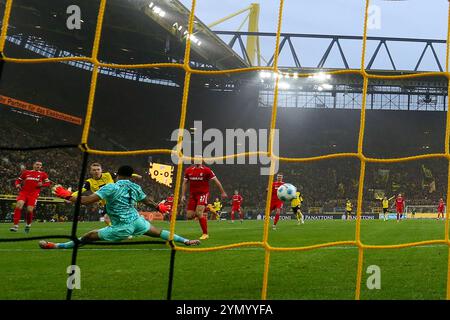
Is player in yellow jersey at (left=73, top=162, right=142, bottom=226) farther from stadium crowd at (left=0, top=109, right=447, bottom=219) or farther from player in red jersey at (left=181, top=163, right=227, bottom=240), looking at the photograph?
stadium crowd at (left=0, top=109, right=447, bottom=219)

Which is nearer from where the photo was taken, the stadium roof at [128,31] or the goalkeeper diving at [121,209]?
the goalkeeper diving at [121,209]

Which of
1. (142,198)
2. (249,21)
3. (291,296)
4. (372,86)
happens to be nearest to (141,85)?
(249,21)

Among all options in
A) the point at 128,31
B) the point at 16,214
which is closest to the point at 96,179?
the point at 16,214

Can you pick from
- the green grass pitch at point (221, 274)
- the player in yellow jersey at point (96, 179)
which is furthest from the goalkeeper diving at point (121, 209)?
the player in yellow jersey at point (96, 179)

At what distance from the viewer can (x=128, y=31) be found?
24.2 meters

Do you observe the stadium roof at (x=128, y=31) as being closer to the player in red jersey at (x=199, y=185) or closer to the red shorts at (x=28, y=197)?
the red shorts at (x=28, y=197)

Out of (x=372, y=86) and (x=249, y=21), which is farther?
(x=372, y=86)

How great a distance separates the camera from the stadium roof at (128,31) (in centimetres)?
2128

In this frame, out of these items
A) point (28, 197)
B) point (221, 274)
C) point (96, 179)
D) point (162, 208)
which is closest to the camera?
point (221, 274)

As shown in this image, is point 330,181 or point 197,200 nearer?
point 197,200

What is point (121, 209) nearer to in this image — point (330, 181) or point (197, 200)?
point (197, 200)

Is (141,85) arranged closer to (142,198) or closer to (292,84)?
(292,84)
